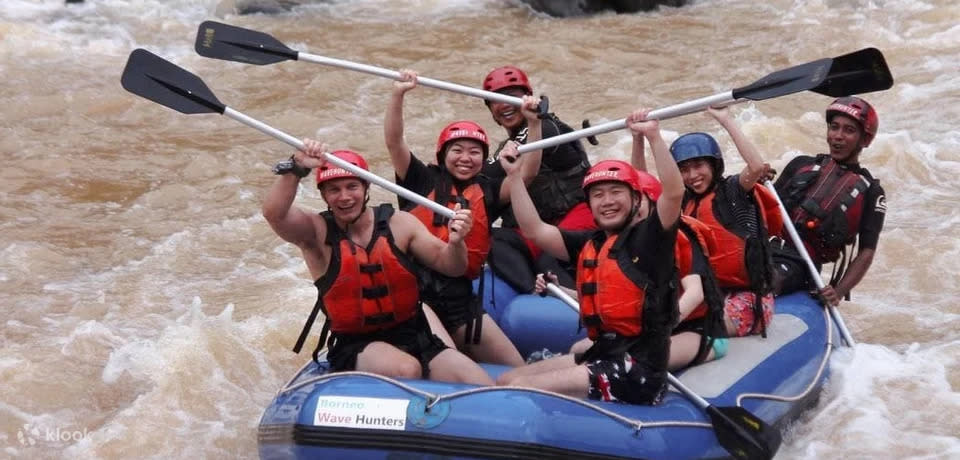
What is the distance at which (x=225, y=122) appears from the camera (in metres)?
10.1

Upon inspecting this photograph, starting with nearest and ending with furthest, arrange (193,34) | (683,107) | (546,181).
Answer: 1. (683,107)
2. (546,181)
3. (193,34)

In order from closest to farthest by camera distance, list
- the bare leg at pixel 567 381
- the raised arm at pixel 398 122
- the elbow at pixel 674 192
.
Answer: the elbow at pixel 674 192 → the bare leg at pixel 567 381 → the raised arm at pixel 398 122

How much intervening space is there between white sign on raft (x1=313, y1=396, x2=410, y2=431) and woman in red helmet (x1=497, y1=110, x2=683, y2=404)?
Result: 52 cm

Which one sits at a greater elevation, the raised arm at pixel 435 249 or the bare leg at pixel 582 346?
the raised arm at pixel 435 249

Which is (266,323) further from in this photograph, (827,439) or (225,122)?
(225,122)

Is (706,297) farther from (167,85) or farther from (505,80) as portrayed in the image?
(167,85)

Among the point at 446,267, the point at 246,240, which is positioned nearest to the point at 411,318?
the point at 446,267

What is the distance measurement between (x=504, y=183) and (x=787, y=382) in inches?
52.8

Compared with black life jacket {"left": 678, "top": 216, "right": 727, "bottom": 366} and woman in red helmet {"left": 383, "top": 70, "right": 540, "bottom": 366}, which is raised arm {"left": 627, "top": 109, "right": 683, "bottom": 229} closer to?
black life jacket {"left": 678, "top": 216, "right": 727, "bottom": 366}

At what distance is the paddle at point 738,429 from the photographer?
430 centimetres

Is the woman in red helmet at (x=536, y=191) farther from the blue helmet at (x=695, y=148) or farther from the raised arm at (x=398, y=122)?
the blue helmet at (x=695, y=148)

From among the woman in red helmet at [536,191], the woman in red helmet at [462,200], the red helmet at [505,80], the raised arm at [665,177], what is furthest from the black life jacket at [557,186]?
the raised arm at [665,177]

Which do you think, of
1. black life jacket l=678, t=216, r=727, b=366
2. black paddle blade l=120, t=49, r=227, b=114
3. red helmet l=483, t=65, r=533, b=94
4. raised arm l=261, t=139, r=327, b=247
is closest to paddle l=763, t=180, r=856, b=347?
black life jacket l=678, t=216, r=727, b=366

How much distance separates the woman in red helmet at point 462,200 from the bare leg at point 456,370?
0.34 m
